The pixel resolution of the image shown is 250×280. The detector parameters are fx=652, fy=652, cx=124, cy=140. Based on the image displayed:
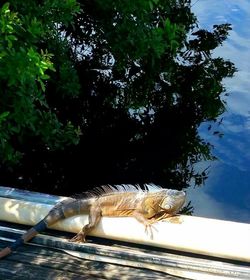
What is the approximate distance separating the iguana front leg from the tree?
1668 mm

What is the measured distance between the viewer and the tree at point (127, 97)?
6.52 m

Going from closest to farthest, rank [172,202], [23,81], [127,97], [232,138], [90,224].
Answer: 1. [90,224]
2. [172,202]
3. [23,81]
4. [232,138]
5. [127,97]

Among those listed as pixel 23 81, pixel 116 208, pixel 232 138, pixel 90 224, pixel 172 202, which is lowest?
pixel 90 224

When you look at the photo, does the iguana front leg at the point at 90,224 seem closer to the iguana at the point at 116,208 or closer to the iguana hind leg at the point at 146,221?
Result: the iguana at the point at 116,208

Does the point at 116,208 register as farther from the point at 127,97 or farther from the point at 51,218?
the point at 127,97

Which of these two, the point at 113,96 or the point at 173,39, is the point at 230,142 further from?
the point at 173,39

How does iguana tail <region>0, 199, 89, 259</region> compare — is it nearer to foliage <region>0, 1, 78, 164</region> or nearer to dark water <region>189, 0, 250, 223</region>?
foliage <region>0, 1, 78, 164</region>

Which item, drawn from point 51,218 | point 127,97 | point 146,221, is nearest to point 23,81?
point 51,218

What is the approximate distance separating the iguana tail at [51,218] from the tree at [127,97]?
154 cm

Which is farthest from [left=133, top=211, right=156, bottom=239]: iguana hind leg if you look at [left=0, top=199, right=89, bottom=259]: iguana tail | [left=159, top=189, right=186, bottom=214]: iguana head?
[left=0, top=199, right=89, bottom=259]: iguana tail

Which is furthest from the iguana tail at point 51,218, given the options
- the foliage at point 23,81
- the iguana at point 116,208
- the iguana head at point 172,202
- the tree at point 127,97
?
the tree at point 127,97

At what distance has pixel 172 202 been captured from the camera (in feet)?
15.6

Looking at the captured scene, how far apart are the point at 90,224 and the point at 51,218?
0.28 m

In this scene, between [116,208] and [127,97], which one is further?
[127,97]
